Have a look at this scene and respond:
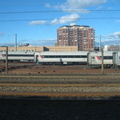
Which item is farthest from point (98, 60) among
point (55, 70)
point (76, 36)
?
point (76, 36)

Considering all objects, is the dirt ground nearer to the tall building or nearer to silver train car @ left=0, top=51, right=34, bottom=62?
silver train car @ left=0, top=51, right=34, bottom=62

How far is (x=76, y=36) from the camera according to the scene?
132 meters

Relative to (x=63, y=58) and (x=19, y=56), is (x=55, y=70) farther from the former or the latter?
(x=19, y=56)

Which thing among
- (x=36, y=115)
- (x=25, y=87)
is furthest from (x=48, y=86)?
(x=36, y=115)

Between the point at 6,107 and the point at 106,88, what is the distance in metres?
6.86

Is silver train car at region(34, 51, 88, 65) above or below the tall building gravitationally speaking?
below

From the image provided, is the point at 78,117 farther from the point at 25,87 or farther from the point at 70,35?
the point at 70,35

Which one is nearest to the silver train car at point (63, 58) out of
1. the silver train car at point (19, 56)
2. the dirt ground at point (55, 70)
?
the silver train car at point (19, 56)

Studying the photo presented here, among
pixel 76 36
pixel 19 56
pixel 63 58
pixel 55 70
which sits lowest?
pixel 55 70

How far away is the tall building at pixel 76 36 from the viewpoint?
12650 centimetres

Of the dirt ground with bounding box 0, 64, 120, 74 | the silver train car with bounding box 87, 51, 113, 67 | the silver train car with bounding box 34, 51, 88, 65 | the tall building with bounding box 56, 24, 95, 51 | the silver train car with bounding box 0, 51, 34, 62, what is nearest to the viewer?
the dirt ground with bounding box 0, 64, 120, 74

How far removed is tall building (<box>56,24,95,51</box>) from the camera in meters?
126

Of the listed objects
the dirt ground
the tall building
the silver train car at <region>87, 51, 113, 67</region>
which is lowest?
the dirt ground

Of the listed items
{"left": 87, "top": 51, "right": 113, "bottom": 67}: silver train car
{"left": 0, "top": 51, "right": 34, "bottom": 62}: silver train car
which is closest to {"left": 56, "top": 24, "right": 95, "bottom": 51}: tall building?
{"left": 0, "top": 51, "right": 34, "bottom": 62}: silver train car
